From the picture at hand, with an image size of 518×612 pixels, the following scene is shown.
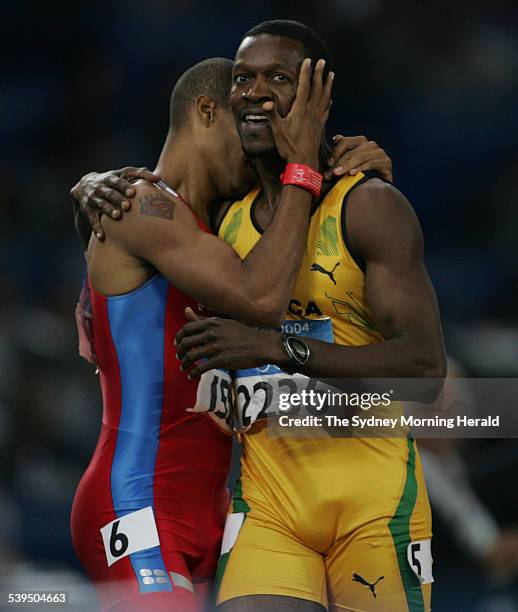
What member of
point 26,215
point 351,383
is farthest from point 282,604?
point 26,215

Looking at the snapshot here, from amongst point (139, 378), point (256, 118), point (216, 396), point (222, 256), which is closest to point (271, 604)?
point (216, 396)

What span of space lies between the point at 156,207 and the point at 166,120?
4326 mm

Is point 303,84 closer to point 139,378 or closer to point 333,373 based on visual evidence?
point 333,373

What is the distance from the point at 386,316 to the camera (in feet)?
9.53

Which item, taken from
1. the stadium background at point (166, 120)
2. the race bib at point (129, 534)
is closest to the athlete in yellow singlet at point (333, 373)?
the race bib at point (129, 534)

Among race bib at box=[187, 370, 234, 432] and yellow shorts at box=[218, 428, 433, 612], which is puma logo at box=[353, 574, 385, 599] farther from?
race bib at box=[187, 370, 234, 432]

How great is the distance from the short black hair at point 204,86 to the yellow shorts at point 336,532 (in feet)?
3.91

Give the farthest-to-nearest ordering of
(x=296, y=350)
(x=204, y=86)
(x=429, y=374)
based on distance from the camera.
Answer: (x=204, y=86) < (x=429, y=374) < (x=296, y=350)

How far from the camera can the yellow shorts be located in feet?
9.57

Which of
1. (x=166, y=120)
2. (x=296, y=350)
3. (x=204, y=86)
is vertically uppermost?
(x=166, y=120)

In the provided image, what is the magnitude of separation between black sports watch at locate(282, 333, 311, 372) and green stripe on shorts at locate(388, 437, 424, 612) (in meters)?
0.53

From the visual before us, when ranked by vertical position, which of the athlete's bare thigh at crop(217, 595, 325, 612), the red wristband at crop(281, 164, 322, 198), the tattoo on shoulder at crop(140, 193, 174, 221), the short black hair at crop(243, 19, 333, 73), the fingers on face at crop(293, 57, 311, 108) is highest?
the short black hair at crop(243, 19, 333, 73)

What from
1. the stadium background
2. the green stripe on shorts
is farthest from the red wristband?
the stadium background

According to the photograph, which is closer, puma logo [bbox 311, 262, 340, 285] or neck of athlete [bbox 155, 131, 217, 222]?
puma logo [bbox 311, 262, 340, 285]
